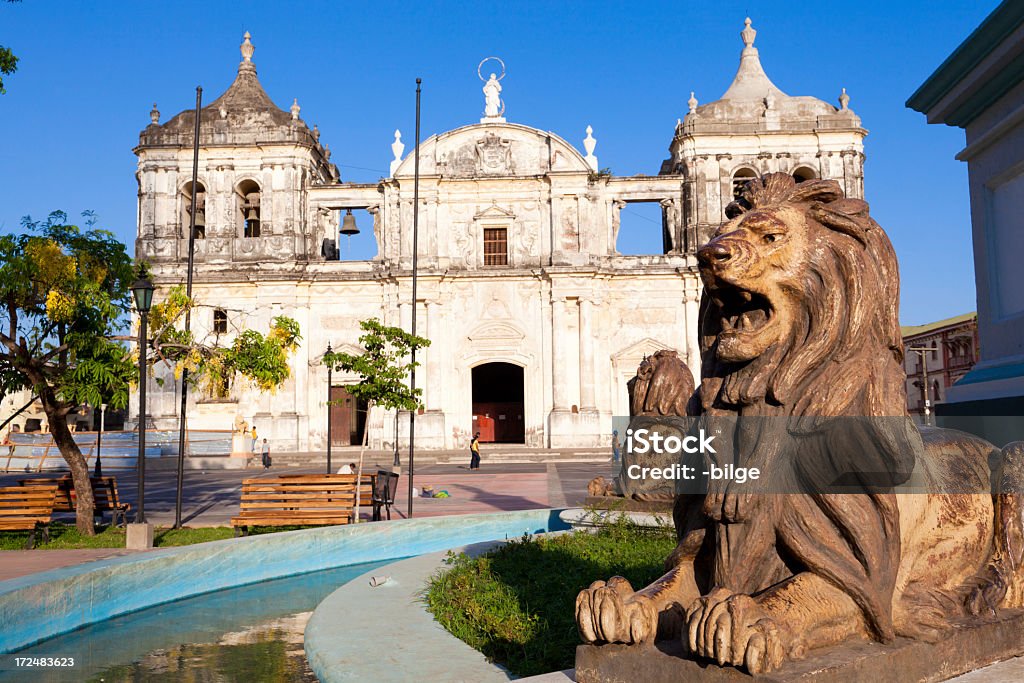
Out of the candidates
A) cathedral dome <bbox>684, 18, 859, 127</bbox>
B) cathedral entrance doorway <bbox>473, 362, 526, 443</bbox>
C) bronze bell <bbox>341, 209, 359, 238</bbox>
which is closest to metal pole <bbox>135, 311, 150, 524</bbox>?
bronze bell <bbox>341, 209, 359, 238</bbox>

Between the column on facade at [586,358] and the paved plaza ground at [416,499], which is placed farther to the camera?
the column on facade at [586,358]

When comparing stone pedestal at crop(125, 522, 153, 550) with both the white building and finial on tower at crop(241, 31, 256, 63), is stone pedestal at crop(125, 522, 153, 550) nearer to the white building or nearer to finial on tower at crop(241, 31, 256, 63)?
the white building

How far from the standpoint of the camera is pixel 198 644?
17.2 ft

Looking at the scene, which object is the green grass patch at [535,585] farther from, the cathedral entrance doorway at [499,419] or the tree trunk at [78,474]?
the cathedral entrance doorway at [499,419]

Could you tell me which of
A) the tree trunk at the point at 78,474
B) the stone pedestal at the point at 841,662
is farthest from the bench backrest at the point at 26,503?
the stone pedestal at the point at 841,662

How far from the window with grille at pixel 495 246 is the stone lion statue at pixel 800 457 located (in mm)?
28467

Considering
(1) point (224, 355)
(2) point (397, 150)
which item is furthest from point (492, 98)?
(1) point (224, 355)

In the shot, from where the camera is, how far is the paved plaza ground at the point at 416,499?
26.3 feet

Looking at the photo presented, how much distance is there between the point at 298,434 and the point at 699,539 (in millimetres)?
27866

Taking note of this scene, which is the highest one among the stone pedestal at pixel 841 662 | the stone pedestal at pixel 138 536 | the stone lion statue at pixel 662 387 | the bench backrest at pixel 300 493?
the stone lion statue at pixel 662 387

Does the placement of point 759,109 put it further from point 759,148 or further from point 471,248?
point 471,248

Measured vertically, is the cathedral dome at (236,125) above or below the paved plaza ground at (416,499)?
above

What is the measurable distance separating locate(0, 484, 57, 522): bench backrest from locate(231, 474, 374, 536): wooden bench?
204 cm

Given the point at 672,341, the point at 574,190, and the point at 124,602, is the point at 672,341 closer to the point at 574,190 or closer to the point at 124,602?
the point at 574,190
